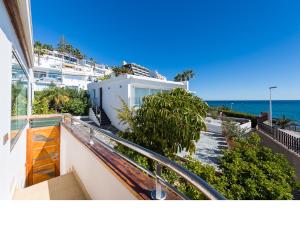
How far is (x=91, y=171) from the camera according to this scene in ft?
8.59

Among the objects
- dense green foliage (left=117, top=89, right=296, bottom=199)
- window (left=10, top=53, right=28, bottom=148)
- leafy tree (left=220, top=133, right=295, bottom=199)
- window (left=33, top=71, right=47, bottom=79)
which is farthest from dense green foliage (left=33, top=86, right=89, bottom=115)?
leafy tree (left=220, top=133, right=295, bottom=199)

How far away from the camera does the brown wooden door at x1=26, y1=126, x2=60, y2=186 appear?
5570 mm

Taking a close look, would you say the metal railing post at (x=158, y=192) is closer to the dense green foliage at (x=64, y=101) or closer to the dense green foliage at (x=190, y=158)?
the dense green foliage at (x=190, y=158)

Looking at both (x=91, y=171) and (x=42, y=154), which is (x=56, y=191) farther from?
(x=42, y=154)

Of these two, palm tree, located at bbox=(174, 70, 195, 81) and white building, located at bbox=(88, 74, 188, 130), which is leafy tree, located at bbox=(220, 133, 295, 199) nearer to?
white building, located at bbox=(88, 74, 188, 130)

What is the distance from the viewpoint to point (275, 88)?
446 inches

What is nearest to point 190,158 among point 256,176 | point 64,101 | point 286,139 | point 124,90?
point 256,176

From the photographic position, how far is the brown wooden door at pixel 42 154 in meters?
5.57

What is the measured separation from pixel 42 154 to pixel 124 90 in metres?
6.71

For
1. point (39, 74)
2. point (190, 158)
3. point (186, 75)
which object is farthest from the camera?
point (186, 75)

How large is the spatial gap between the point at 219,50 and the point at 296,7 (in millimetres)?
11432

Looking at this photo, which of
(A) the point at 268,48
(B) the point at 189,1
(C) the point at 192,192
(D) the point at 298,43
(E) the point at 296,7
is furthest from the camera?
(A) the point at 268,48
